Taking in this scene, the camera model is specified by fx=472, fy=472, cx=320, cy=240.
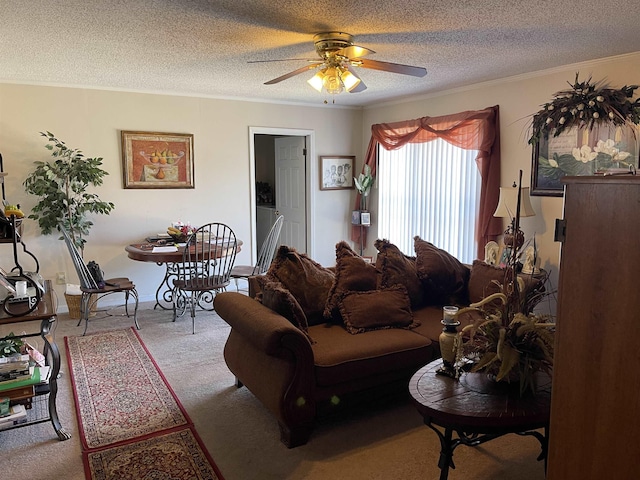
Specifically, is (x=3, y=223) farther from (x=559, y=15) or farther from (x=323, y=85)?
(x=559, y=15)

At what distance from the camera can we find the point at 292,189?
669 cm

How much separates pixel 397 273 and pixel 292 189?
3586mm

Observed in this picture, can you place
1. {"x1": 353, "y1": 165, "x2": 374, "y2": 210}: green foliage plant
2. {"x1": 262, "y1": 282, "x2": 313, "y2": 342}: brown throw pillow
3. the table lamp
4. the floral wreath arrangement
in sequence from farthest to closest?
{"x1": 353, "y1": 165, "x2": 374, "y2": 210}: green foliage plant → the table lamp → the floral wreath arrangement → {"x1": 262, "y1": 282, "x2": 313, "y2": 342}: brown throw pillow

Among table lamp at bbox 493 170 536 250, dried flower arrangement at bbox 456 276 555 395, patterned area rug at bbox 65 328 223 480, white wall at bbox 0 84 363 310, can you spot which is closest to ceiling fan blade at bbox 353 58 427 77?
table lamp at bbox 493 170 536 250

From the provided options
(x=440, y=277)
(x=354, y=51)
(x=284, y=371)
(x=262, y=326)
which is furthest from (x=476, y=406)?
(x=354, y=51)

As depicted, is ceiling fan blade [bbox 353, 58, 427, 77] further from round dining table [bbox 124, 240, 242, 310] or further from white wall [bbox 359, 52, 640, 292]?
round dining table [bbox 124, 240, 242, 310]

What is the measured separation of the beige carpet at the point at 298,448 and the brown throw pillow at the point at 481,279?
103 cm

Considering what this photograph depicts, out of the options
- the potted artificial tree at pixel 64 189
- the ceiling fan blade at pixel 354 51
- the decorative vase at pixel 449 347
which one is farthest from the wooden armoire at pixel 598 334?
the potted artificial tree at pixel 64 189

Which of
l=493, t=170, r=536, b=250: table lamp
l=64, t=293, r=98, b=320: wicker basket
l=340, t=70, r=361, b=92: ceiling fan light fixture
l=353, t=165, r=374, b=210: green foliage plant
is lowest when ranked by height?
l=64, t=293, r=98, b=320: wicker basket

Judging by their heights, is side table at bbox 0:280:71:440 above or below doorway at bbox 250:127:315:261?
below

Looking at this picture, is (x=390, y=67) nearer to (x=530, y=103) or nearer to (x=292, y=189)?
(x=530, y=103)

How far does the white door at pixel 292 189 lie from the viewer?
6477 millimetres

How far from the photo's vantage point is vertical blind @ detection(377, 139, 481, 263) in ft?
16.6

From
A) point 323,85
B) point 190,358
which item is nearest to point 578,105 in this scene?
point 323,85
